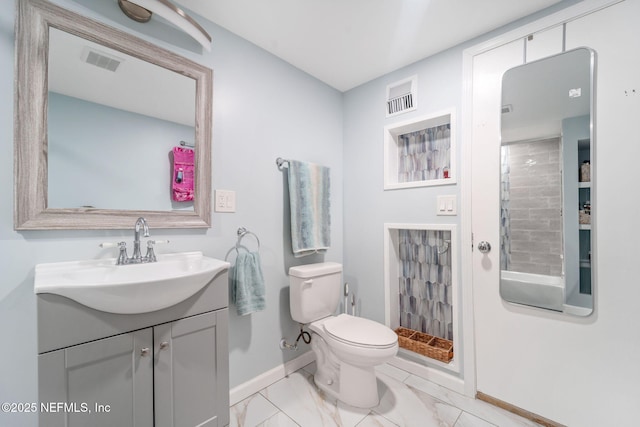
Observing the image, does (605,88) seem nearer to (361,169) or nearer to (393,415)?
(361,169)

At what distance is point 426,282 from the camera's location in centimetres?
213

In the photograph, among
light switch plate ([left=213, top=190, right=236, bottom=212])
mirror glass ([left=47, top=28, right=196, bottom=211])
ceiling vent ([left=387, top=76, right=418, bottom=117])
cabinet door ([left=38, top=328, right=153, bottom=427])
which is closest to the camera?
cabinet door ([left=38, top=328, right=153, bottom=427])

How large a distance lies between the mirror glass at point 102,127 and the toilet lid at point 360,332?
1004mm

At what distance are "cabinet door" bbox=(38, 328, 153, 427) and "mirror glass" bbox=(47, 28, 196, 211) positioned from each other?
0.63 meters

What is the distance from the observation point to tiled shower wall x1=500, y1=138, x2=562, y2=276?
1.48 metres

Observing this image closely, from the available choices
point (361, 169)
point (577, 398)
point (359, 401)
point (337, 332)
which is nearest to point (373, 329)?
point (337, 332)

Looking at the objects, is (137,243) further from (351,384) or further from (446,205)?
(446,205)

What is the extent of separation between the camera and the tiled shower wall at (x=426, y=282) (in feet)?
6.68

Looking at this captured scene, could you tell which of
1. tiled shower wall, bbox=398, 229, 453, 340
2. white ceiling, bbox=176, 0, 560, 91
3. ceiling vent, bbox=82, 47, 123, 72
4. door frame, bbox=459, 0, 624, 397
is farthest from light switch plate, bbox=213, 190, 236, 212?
door frame, bbox=459, 0, 624, 397

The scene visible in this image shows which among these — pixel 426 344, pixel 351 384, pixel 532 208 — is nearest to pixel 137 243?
pixel 351 384

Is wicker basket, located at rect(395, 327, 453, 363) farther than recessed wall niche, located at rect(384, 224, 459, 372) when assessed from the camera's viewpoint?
No

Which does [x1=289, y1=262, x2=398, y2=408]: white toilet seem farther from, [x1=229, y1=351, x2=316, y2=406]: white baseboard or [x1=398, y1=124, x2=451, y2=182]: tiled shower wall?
[x1=398, y1=124, x2=451, y2=182]: tiled shower wall

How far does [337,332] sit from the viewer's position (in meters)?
1.65

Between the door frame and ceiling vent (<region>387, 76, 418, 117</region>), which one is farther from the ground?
ceiling vent (<region>387, 76, 418, 117</region>)
